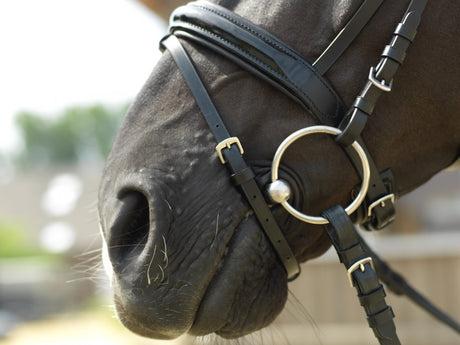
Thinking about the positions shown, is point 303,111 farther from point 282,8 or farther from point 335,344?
point 335,344

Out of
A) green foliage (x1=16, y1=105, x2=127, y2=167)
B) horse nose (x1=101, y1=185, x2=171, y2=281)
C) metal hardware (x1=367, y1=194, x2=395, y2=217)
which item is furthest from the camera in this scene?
green foliage (x1=16, y1=105, x2=127, y2=167)

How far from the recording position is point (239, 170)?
1458 millimetres

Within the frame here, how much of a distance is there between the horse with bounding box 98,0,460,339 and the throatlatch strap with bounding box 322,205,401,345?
0.07 metres

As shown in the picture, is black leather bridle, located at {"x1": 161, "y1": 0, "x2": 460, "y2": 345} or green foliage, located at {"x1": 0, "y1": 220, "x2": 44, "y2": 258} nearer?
black leather bridle, located at {"x1": 161, "y1": 0, "x2": 460, "y2": 345}

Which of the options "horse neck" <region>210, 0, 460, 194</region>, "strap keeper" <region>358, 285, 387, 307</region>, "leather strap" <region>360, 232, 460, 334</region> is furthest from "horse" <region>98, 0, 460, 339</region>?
"leather strap" <region>360, 232, 460, 334</region>

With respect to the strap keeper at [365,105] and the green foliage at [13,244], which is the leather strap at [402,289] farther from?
the green foliage at [13,244]

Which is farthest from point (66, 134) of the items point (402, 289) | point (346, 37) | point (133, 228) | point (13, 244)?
point (346, 37)

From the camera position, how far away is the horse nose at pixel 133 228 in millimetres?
1416

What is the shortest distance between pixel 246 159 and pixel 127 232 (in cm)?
34

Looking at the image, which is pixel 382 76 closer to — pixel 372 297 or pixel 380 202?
pixel 380 202

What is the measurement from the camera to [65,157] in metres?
67.6

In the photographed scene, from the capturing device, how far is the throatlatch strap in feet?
4.87

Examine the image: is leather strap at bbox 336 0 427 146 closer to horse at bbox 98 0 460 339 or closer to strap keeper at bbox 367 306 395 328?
horse at bbox 98 0 460 339

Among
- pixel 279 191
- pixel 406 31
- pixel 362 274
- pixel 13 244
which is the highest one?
pixel 406 31
